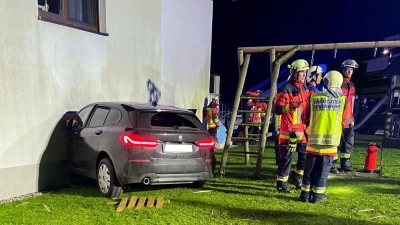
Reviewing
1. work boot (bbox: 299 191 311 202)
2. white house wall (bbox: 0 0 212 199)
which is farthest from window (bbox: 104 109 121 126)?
work boot (bbox: 299 191 311 202)

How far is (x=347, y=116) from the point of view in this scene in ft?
21.2

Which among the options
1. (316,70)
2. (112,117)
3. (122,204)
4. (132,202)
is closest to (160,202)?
(132,202)

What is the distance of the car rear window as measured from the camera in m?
4.79

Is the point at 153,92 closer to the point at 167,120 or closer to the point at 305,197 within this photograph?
the point at 167,120

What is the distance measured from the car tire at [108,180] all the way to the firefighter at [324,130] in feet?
9.30

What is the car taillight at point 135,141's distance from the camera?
457 centimetres

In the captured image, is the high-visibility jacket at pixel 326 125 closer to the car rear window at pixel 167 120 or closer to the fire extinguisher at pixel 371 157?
the car rear window at pixel 167 120

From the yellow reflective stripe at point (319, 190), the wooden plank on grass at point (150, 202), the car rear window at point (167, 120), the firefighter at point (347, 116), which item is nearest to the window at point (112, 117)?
the car rear window at point (167, 120)

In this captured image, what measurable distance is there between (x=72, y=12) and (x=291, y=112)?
452 cm

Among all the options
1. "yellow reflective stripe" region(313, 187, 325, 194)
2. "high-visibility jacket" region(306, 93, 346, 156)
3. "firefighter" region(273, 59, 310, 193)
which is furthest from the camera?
"firefighter" region(273, 59, 310, 193)

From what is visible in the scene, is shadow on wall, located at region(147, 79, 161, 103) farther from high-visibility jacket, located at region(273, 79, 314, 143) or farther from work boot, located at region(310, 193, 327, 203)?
work boot, located at region(310, 193, 327, 203)

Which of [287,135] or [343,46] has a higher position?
[343,46]

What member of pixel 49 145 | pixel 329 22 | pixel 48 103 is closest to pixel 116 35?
pixel 48 103

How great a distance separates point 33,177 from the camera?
5340 mm
